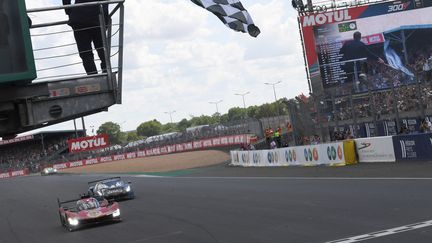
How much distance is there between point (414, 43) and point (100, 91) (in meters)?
36.4

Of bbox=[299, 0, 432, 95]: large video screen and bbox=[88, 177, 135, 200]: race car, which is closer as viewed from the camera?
bbox=[88, 177, 135, 200]: race car

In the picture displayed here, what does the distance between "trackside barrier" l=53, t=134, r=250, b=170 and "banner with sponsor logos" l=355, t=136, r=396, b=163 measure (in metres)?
22.5

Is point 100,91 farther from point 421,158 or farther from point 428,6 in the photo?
point 428,6

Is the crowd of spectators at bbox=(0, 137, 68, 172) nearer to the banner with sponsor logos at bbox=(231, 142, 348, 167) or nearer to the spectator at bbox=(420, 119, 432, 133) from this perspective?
the banner with sponsor logos at bbox=(231, 142, 348, 167)

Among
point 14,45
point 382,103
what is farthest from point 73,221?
point 382,103

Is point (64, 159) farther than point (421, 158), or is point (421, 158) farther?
point (64, 159)

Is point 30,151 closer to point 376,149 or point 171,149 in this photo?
point 171,149

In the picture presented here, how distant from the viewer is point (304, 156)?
102 feet

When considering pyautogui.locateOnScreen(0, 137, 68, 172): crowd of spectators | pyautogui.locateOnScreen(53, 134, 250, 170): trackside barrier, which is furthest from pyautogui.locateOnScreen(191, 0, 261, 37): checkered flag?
pyautogui.locateOnScreen(0, 137, 68, 172): crowd of spectators

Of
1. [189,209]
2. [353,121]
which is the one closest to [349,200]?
[189,209]

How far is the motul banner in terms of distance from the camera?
2970 inches

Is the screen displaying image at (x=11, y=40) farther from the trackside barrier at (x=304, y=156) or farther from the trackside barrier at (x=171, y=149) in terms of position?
the trackside barrier at (x=171, y=149)

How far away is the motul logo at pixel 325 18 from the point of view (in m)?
39.6

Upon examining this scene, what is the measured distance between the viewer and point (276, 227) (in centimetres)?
1170
